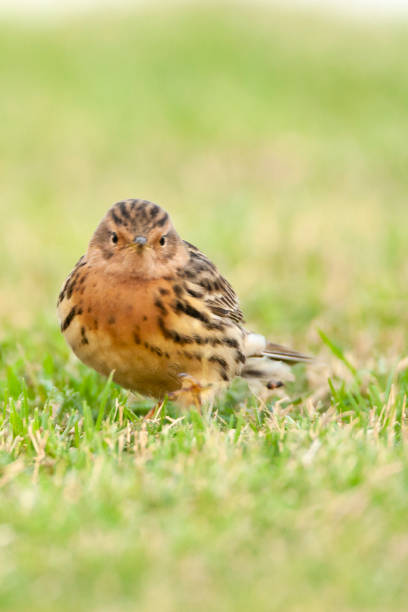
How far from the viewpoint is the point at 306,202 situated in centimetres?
1286

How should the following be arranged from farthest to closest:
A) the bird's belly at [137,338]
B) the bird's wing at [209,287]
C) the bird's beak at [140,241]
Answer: the bird's wing at [209,287] < the bird's beak at [140,241] < the bird's belly at [137,338]

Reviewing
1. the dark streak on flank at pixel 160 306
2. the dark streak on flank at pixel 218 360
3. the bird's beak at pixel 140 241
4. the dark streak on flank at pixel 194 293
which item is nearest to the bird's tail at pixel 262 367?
the dark streak on flank at pixel 218 360

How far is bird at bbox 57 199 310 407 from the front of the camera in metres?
4.41

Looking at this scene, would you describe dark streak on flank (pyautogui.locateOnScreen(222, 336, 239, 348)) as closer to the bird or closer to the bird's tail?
the bird

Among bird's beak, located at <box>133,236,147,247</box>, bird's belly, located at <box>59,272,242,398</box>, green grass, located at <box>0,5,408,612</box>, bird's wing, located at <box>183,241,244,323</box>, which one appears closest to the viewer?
green grass, located at <box>0,5,408,612</box>

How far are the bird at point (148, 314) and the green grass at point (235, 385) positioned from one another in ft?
0.60

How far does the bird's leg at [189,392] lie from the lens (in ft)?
14.7

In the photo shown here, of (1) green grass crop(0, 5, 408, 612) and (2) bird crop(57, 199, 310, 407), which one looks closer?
(1) green grass crop(0, 5, 408, 612)

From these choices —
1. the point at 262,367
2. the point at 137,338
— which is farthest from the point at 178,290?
the point at 262,367

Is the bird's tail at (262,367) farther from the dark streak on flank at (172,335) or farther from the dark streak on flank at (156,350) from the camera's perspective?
the dark streak on flank at (156,350)

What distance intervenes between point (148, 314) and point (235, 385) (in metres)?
1.27

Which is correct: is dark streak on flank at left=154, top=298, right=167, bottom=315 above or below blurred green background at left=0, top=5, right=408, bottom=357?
below

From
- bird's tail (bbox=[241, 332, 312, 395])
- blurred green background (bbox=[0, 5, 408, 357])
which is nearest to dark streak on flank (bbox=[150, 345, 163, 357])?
bird's tail (bbox=[241, 332, 312, 395])

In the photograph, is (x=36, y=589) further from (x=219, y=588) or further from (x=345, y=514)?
(x=345, y=514)
